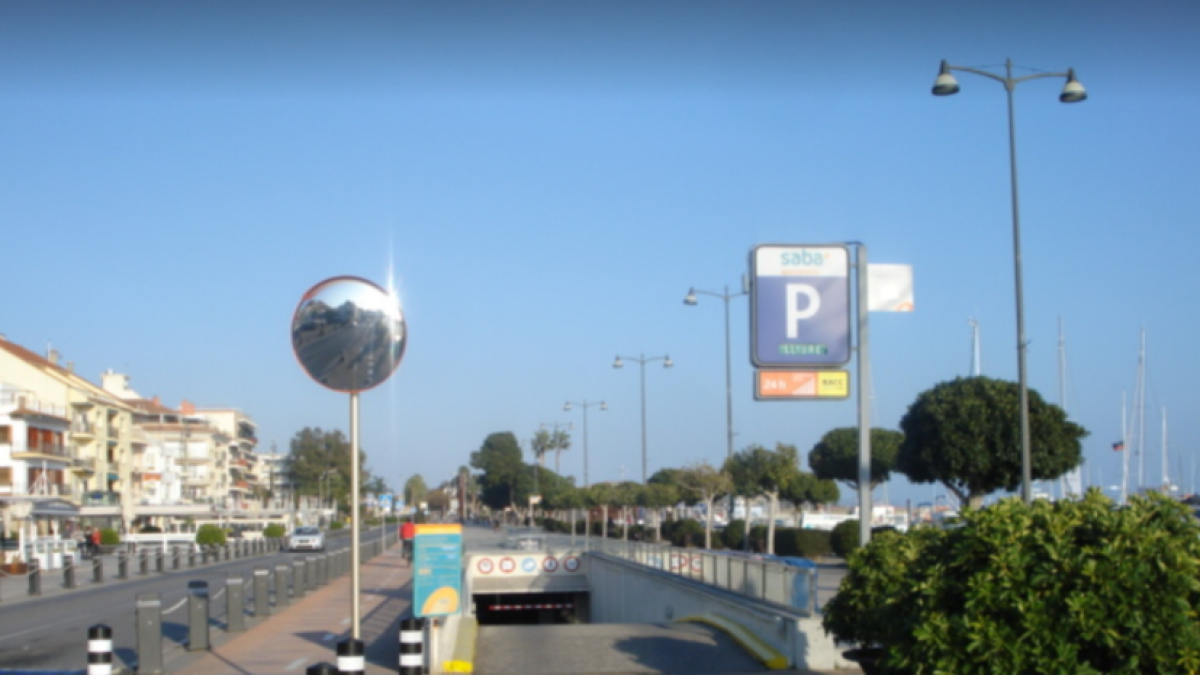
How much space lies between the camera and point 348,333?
9055 millimetres

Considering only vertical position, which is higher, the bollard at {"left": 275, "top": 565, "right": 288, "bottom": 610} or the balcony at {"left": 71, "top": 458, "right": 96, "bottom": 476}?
the balcony at {"left": 71, "top": 458, "right": 96, "bottom": 476}

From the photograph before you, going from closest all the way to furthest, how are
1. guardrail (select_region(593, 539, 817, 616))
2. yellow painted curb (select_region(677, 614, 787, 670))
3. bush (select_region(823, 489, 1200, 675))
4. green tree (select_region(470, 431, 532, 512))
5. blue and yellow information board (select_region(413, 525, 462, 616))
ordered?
1. bush (select_region(823, 489, 1200, 675))
2. yellow painted curb (select_region(677, 614, 787, 670))
3. guardrail (select_region(593, 539, 817, 616))
4. blue and yellow information board (select_region(413, 525, 462, 616))
5. green tree (select_region(470, 431, 532, 512))

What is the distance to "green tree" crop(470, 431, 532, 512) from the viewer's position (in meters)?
133

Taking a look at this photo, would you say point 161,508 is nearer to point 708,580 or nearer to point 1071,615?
point 708,580

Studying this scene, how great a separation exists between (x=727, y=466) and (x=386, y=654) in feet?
94.0

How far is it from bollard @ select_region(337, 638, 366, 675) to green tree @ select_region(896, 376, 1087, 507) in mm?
24662

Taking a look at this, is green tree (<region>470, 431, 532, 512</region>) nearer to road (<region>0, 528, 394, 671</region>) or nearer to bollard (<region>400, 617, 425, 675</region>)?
road (<region>0, 528, 394, 671</region>)

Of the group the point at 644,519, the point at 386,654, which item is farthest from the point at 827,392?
the point at 644,519

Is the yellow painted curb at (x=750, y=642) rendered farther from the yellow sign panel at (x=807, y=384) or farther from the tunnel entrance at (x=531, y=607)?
the tunnel entrance at (x=531, y=607)

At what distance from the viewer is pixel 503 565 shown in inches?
1439

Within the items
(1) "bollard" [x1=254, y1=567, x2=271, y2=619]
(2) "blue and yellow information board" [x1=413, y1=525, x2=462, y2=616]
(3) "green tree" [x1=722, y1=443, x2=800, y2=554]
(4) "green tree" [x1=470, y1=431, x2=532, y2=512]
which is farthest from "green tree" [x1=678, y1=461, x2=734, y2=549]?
(4) "green tree" [x1=470, y1=431, x2=532, y2=512]

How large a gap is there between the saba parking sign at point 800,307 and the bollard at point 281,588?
15.6 meters

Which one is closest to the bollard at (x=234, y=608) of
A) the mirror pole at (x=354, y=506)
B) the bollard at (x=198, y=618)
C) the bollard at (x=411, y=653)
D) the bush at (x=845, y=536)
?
the bollard at (x=198, y=618)

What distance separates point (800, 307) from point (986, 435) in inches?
668
